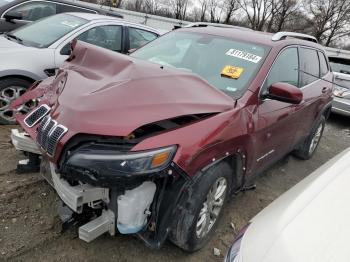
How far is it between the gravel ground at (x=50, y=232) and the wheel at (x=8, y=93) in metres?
0.68

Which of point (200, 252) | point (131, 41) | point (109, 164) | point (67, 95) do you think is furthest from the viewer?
point (131, 41)

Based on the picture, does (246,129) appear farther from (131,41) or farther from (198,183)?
(131,41)

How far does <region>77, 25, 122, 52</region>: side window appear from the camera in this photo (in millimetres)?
5625

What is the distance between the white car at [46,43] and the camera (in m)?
4.76

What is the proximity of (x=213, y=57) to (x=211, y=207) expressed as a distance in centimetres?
146

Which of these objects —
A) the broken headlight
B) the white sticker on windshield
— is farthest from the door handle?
the broken headlight

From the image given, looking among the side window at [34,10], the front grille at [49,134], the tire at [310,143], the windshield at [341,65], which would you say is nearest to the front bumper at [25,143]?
the front grille at [49,134]

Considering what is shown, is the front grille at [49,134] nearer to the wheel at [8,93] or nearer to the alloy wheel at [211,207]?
the alloy wheel at [211,207]

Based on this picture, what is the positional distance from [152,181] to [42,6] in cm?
574

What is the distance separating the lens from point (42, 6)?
7027mm

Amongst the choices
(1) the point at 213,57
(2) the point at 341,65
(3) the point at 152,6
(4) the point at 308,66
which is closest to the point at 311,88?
(4) the point at 308,66

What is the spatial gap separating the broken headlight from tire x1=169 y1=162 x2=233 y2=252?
17.2 inches

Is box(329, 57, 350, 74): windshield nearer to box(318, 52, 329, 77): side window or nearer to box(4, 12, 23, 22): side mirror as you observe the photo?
box(318, 52, 329, 77): side window

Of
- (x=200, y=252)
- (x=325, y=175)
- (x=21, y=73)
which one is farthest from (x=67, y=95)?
(x=21, y=73)
